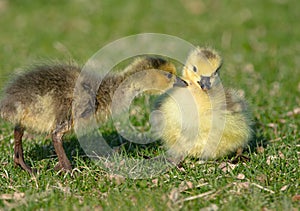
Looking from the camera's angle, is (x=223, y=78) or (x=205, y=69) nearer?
(x=205, y=69)

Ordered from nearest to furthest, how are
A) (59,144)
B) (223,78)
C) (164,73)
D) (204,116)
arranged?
1. (59,144)
2. (204,116)
3. (164,73)
4. (223,78)

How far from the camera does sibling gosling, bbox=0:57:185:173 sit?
419cm

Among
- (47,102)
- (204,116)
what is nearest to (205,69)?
(204,116)

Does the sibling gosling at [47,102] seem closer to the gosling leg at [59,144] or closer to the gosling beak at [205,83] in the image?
the gosling leg at [59,144]

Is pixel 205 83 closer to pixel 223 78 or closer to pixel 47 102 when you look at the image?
pixel 47 102

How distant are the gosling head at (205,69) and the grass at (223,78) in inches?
26.4

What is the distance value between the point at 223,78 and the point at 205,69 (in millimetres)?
2328

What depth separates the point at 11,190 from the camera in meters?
4.04

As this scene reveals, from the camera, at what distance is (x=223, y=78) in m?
6.96

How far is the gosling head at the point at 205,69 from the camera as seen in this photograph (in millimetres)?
4645

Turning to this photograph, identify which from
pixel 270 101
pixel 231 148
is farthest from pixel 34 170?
pixel 270 101

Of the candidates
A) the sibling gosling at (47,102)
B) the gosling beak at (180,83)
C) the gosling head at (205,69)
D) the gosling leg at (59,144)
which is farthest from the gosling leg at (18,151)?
the gosling head at (205,69)

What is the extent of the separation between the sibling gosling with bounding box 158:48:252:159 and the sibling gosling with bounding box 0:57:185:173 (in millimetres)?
562

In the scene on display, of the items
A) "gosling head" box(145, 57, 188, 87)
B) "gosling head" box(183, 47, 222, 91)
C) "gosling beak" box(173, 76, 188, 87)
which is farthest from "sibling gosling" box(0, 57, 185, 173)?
"gosling head" box(183, 47, 222, 91)
